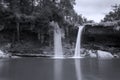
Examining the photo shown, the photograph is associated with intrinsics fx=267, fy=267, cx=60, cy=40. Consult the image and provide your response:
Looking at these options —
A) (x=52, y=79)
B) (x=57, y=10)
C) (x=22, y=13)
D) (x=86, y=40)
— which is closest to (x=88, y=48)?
(x=86, y=40)

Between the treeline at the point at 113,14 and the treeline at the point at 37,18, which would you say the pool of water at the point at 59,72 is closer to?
the treeline at the point at 37,18

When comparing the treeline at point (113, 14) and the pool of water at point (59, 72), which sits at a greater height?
the treeline at point (113, 14)

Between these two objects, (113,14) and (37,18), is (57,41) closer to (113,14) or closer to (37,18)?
(37,18)

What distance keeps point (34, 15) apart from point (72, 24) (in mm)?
5280

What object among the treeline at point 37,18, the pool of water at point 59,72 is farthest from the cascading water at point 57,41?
the pool of water at point 59,72

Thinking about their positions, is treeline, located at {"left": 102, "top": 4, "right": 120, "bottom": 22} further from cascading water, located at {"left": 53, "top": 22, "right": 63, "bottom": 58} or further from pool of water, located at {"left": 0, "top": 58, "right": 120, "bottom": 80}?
pool of water, located at {"left": 0, "top": 58, "right": 120, "bottom": 80}

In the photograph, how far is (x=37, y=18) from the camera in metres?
34.8

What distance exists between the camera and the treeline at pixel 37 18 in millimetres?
34688

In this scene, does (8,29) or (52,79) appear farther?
(8,29)

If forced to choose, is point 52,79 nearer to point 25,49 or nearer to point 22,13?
point 25,49

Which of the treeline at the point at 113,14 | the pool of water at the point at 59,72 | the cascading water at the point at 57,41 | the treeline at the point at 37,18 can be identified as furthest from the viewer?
the treeline at the point at 113,14

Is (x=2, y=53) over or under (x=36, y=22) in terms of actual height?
under

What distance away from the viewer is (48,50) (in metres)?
34.5

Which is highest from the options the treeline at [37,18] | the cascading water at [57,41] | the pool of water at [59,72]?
the treeline at [37,18]
